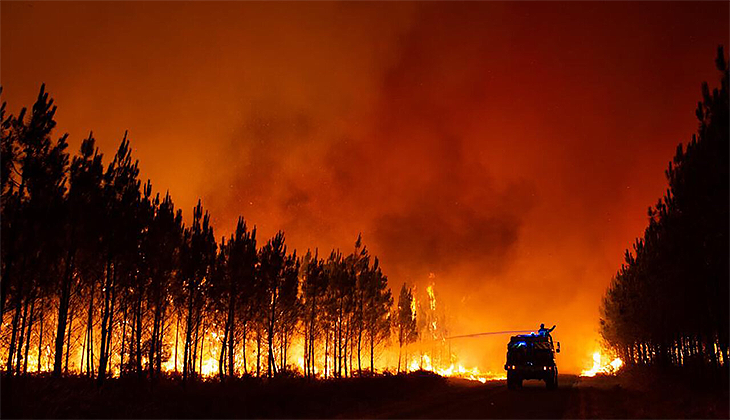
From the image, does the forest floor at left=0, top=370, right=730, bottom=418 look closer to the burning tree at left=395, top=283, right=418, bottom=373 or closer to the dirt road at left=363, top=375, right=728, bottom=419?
the dirt road at left=363, top=375, right=728, bottom=419

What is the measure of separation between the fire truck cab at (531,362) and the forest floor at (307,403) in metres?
5.86

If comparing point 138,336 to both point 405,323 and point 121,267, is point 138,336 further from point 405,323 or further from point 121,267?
point 405,323

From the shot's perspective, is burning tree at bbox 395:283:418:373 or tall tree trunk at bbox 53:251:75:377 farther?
burning tree at bbox 395:283:418:373

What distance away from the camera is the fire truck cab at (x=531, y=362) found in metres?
32.2

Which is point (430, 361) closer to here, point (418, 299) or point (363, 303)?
point (418, 299)

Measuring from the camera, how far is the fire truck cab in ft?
106

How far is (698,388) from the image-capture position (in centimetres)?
2533

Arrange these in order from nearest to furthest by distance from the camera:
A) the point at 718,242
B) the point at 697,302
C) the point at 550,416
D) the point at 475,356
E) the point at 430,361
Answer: the point at 550,416 < the point at 718,242 < the point at 697,302 < the point at 430,361 < the point at 475,356

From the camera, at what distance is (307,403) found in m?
20.9

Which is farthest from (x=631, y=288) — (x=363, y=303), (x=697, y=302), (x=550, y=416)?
(x=550, y=416)

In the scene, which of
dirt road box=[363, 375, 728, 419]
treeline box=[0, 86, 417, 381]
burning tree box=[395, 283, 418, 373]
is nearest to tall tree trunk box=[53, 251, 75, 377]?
treeline box=[0, 86, 417, 381]

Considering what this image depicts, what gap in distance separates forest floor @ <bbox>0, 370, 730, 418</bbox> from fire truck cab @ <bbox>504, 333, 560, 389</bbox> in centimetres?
586

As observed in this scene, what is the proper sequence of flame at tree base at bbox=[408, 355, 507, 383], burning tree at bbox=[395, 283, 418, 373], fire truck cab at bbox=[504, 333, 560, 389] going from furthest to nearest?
flame at tree base at bbox=[408, 355, 507, 383]
burning tree at bbox=[395, 283, 418, 373]
fire truck cab at bbox=[504, 333, 560, 389]

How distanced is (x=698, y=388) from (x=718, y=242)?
27.5 ft
